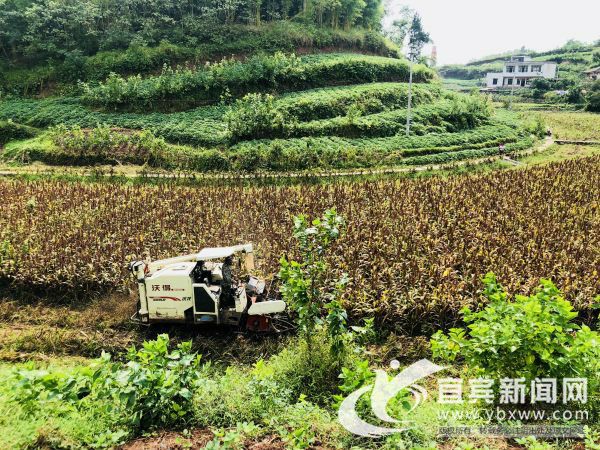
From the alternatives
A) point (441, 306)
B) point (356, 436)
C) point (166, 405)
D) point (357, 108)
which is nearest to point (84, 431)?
point (166, 405)

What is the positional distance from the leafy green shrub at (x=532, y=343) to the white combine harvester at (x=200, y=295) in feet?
12.2

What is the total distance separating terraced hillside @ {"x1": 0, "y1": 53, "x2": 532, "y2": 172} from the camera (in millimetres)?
22625

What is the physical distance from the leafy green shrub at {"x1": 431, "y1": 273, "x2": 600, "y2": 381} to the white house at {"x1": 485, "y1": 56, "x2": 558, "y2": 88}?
69250 millimetres

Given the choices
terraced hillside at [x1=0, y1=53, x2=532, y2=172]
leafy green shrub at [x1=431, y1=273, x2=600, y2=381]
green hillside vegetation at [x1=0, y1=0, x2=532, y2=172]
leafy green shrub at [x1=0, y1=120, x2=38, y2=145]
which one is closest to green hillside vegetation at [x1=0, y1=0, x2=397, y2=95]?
green hillside vegetation at [x1=0, y1=0, x2=532, y2=172]

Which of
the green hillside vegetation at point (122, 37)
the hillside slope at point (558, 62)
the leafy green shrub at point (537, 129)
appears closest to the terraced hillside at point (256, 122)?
the leafy green shrub at point (537, 129)

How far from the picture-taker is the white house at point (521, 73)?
208 feet

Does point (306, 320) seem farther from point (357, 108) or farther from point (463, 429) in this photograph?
point (357, 108)

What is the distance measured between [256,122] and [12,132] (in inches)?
602

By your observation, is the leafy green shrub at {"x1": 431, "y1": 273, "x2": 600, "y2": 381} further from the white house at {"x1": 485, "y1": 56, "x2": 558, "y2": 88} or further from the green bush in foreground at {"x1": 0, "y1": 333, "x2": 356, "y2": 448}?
the white house at {"x1": 485, "y1": 56, "x2": 558, "y2": 88}

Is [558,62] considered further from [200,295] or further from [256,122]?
[200,295]

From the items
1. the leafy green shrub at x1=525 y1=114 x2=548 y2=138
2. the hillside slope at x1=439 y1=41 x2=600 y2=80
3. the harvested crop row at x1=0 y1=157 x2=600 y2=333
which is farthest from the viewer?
the hillside slope at x1=439 y1=41 x2=600 y2=80

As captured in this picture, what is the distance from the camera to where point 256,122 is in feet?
79.8

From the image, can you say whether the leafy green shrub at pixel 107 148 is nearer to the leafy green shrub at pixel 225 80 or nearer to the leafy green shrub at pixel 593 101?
the leafy green shrub at pixel 225 80

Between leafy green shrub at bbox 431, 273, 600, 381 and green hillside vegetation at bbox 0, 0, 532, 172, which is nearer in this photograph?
leafy green shrub at bbox 431, 273, 600, 381
